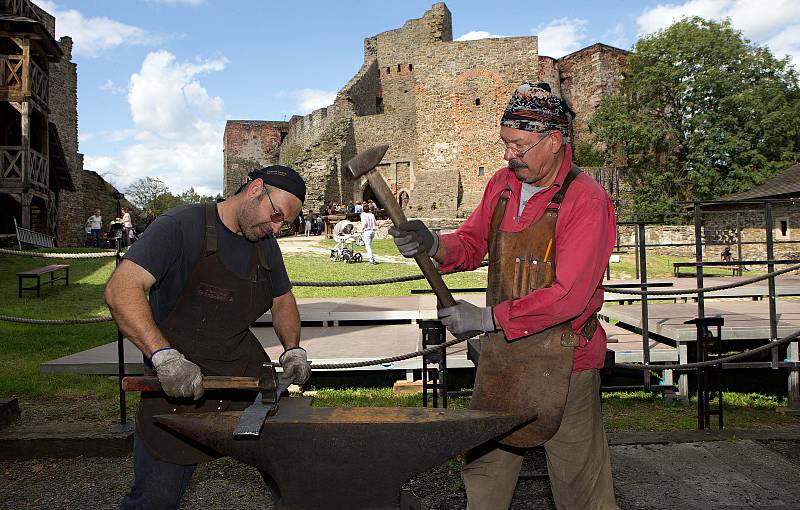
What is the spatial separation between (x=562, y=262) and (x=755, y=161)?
30411 millimetres

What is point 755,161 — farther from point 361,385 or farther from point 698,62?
point 361,385

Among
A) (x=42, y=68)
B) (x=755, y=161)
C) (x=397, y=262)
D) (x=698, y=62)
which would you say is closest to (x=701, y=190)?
(x=755, y=161)

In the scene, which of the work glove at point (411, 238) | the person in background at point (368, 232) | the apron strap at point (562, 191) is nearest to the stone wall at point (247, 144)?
the person in background at point (368, 232)

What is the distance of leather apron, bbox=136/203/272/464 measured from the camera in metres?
2.31

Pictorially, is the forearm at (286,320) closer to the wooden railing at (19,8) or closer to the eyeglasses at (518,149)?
the eyeglasses at (518,149)

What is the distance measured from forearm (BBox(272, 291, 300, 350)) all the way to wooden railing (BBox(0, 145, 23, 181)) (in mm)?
19636

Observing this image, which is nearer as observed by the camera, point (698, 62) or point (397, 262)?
point (397, 262)

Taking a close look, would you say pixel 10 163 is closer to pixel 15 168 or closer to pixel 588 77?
pixel 15 168

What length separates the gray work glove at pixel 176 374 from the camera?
207cm

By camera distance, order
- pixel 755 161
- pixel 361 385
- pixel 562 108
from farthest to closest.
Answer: pixel 755 161, pixel 361 385, pixel 562 108

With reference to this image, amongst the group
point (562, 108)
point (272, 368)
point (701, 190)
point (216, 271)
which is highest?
point (701, 190)

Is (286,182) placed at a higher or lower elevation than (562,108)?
lower

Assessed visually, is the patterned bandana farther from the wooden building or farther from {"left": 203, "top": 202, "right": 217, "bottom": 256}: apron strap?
the wooden building

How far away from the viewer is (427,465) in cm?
195
